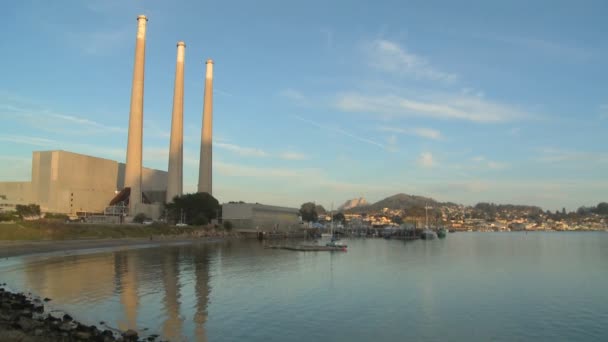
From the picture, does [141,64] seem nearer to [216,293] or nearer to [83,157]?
[83,157]

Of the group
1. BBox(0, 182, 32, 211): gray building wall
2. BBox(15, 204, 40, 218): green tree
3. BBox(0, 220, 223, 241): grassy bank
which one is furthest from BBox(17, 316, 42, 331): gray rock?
BBox(0, 182, 32, 211): gray building wall

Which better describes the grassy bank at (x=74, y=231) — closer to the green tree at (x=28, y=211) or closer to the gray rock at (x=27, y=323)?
the green tree at (x=28, y=211)

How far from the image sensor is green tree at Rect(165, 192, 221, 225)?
118m

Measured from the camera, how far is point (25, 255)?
179 feet

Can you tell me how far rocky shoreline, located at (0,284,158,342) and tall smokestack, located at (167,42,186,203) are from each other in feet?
347

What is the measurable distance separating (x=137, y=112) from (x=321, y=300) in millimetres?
100672

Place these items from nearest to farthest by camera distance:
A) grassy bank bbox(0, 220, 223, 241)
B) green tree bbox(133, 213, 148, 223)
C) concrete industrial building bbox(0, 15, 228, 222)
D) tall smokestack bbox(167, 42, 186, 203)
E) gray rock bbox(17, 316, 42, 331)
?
gray rock bbox(17, 316, 42, 331), grassy bank bbox(0, 220, 223, 241), green tree bbox(133, 213, 148, 223), concrete industrial building bbox(0, 15, 228, 222), tall smokestack bbox(167, 42, 186, 203)

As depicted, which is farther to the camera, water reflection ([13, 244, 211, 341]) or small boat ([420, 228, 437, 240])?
small boat ([420, 228, 437, 240])

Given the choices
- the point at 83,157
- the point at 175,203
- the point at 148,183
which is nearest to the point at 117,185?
the point at 148,183

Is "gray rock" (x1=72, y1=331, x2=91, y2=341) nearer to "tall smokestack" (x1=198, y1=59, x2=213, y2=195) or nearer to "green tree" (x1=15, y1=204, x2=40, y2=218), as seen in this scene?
"green tree" (x1=15, y1=204, x2=40, y2=218)

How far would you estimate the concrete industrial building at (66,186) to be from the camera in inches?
4614

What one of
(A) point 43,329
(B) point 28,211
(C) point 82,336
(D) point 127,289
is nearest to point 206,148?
(B) point 28,211

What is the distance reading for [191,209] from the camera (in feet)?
389

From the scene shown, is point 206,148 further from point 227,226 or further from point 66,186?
point 66,186
